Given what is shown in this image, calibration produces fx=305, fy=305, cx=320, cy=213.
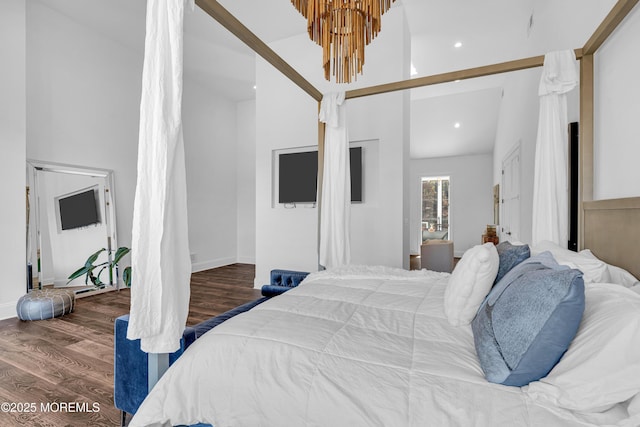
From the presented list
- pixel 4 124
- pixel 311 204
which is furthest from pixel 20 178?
pixel 311 204

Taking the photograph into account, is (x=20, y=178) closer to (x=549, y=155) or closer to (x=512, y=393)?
(x=512, y=393)

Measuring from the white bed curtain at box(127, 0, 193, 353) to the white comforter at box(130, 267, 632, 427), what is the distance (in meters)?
0.18

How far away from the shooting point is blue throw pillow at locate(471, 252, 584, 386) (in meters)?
0.84

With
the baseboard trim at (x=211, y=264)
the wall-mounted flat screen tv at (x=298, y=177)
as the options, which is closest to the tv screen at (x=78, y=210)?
the baseboard trim at (x=211, y=264)

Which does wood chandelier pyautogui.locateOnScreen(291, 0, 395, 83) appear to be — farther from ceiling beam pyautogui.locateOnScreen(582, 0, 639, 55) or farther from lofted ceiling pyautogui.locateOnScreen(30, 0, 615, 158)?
lofted ceiling pyautogui.locateOnScreen(30, 0, 615, 158)

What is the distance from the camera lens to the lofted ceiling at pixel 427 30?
2.81m

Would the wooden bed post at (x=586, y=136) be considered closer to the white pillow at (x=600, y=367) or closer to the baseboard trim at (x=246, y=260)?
the white pillow at (x=600, y=367)

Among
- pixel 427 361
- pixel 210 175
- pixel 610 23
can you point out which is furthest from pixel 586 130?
pixel 210 175

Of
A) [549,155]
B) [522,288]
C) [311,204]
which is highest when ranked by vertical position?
[549,155]

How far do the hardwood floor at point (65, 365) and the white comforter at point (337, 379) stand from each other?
3.09 ft

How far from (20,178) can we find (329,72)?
3528mm

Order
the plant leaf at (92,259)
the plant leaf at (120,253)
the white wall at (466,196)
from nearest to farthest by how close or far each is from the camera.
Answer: the plant leaf at (92,259) < the plant leaf at (120,253) < the white wall at (466,196)

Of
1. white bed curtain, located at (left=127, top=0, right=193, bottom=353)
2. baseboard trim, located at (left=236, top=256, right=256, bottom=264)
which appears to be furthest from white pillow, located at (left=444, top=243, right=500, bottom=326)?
baseboard trim, located at (left=236, top=256, right=256, bottom=264)

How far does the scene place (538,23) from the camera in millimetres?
3174
